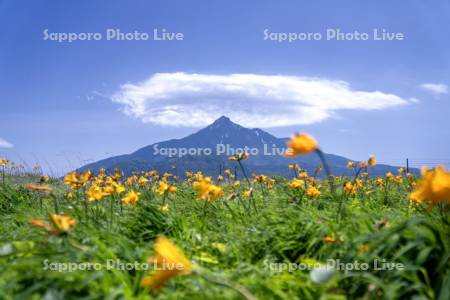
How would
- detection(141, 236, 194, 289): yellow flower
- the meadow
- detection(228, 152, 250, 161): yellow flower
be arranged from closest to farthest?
1. detection(141, 236, 194, 289): yellow flower
2. the meadow
3. detection(228, 152, 250, 161): yellow flower

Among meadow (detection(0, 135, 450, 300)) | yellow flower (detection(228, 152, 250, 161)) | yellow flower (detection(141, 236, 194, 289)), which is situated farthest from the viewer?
yellow flower (detection(228, 152, 250, 161))

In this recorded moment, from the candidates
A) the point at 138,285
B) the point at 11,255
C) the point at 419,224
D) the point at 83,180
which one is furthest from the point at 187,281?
the point at 83,180

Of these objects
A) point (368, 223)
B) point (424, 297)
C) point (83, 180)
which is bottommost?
point (424, 297)

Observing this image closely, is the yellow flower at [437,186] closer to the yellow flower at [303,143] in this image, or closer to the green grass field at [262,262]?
the green grass field at [262,262]

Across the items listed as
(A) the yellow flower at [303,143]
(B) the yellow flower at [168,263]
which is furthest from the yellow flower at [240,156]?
(B) the yellow flower at [168,263]

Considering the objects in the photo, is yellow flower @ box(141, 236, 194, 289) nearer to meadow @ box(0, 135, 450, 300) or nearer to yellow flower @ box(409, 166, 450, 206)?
meadow @ box(0, 135, 450, 300)

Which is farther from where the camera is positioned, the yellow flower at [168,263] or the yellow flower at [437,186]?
the yellow flower at [437,186]

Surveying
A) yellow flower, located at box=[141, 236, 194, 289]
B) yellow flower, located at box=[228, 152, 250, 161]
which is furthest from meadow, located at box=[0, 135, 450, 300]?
yellow flower, located at box=[228, 152, 250, 161]

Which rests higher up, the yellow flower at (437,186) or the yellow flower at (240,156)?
the yellow flower at (240,156)

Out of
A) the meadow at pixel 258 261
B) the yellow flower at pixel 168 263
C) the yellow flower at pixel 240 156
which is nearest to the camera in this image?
the yellow flower at pixel 168 263

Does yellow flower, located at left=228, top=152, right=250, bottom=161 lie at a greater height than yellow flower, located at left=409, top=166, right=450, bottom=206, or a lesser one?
greater

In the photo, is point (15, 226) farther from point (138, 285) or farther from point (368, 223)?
point (368, 223)
